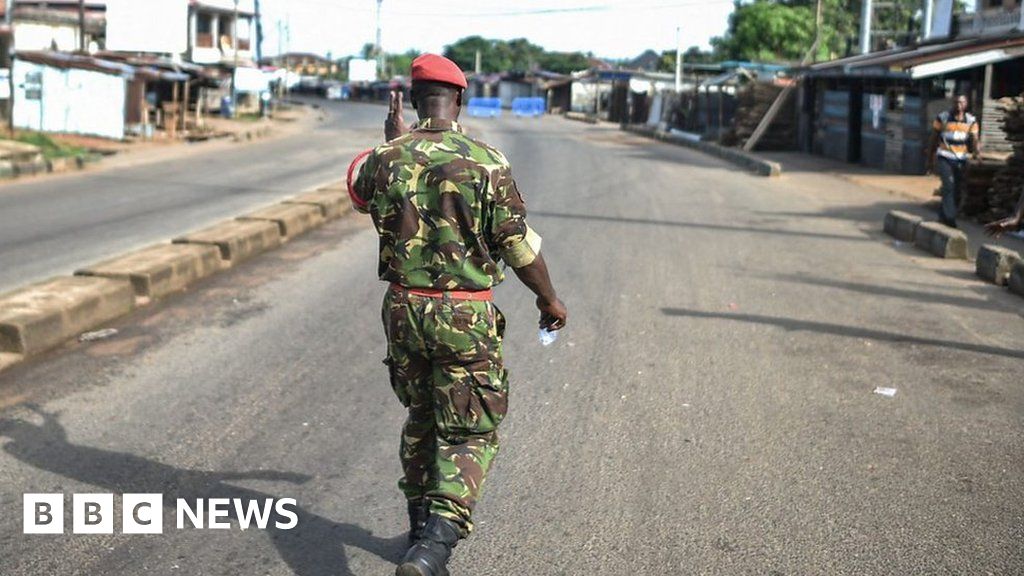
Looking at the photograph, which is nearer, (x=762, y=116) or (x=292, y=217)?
(x=292, y=217)

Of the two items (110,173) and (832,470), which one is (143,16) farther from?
(832,470)

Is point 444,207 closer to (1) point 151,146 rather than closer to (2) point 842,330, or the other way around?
(2) point 842,330

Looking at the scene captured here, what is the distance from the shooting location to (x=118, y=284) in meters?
8.91

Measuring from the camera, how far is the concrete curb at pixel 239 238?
37.2ft

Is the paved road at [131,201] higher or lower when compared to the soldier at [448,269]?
lower

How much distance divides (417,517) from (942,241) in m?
10.0

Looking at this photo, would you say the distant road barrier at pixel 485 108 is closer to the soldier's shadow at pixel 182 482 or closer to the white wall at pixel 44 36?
the white wall at pixel 44 36

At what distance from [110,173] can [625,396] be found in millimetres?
20001

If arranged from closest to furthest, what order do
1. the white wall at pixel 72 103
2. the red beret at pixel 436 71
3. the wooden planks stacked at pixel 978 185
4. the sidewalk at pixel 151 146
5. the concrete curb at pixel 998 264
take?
the red beret at pixel 436 71
the concrete curb at pixel 998 264
the wooden planks stacked at pixel 978 185
the sidewalk at pixel 151 146
the white wall at pixel 72 103

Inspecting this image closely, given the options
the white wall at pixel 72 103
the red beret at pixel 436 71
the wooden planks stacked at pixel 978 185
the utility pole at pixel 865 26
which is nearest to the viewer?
the red beret at pixel 436 71

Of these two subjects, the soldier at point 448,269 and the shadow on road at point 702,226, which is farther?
the shadow on road at point 702,226

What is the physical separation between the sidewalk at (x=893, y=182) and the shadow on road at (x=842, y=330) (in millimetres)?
5461

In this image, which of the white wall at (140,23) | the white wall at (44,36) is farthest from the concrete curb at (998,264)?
the white wall at (44,36)

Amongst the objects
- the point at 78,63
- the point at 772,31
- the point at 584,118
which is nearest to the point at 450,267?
the point at 78,63
